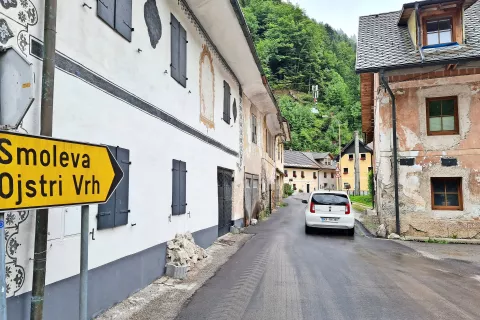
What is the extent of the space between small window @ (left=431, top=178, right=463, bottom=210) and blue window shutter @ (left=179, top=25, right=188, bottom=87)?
29.4ft

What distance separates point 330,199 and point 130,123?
8.80m

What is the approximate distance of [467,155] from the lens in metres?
10.9

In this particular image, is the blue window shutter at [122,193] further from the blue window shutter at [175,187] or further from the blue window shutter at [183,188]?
the blue window shutter at [183,188]

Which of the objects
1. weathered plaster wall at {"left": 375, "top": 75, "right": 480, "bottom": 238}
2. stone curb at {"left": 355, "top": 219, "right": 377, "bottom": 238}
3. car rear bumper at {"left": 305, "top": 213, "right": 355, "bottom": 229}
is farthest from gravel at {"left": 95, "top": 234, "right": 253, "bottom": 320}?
weathered plaster wall at {"left": 375, "top": 75, "right": 480, "bottom": 238}

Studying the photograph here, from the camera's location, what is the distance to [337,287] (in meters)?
5.59

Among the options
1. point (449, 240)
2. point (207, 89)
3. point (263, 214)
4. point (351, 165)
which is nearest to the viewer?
point (207, 89)

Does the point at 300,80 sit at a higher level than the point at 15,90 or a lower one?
higher

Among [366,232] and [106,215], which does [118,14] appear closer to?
[106,215]

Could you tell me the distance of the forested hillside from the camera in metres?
65.4

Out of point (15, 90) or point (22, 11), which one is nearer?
point (15, 90)

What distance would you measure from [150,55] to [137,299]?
13.0 ft

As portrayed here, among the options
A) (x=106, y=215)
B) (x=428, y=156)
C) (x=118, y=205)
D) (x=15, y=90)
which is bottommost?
(x=106, y=215)

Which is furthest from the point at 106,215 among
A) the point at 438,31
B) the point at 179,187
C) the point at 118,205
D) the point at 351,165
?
the point at 351,165

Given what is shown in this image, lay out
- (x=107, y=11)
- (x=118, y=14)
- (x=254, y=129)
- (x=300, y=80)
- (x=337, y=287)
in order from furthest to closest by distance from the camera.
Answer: (x=300, y=80) < (x=254, y=129) < (x=337, y=287) < (x=118, y=14) < (x=107, y=11)
